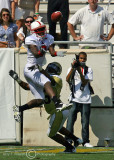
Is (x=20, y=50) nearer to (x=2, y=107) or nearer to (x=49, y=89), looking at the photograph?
(x=2, y=107)

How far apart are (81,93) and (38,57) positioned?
72.2 inches

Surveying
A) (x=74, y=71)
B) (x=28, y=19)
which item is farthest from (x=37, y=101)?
(x=28, y=19)

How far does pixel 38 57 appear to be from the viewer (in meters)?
10.1

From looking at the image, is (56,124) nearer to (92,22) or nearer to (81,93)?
(81,93)

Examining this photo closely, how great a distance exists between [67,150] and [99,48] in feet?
12.0

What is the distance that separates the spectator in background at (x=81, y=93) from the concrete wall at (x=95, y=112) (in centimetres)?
58

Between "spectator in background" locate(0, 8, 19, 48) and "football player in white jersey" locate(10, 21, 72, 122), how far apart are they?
207 cm

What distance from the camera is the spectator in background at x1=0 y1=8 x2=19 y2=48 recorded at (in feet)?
40.0

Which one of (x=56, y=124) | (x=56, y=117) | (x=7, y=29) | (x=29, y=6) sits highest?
(x=29, y=6)

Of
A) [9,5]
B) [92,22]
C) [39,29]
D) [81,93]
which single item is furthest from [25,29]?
[39,29]

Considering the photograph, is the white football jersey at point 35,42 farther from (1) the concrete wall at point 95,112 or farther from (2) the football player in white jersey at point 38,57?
(1) the concrete wall at point 95,112

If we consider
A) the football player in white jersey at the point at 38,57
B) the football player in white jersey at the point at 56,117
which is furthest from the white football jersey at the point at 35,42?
the football player in white jersey at the point at 56,117

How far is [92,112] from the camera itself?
12242 millimetres

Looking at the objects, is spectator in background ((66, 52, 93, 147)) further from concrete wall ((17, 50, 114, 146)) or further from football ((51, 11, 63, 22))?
football ((51, 11, 63, 22))
